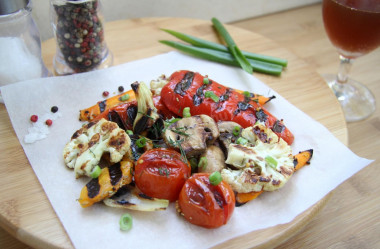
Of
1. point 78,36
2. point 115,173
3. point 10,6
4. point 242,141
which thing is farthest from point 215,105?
point 10,6

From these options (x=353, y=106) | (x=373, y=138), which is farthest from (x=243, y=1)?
(x=373, y=138)

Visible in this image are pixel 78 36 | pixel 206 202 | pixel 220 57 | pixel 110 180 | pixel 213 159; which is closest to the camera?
pixel 206 202

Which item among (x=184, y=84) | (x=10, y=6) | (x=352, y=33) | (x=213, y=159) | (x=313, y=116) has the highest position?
(x=10, y=6)

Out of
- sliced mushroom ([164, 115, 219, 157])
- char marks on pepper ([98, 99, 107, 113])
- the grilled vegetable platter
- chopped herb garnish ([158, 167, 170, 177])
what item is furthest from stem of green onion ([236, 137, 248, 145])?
char marks on pepper ([98, 99, 107, 113])

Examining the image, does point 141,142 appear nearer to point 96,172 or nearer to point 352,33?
point 96,172

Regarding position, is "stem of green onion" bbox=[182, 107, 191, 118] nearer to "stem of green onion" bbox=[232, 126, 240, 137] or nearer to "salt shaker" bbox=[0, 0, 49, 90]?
"stem of green onion" bbox=[232, 126, 240, 137]
